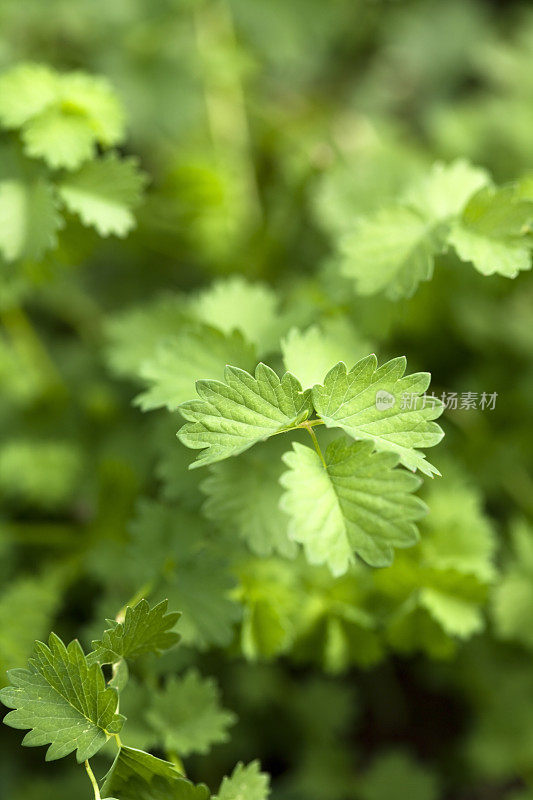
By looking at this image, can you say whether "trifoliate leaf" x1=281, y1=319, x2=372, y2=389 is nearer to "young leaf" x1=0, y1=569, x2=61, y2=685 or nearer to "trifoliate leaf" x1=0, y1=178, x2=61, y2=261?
"trifoliate leaf" x1=0, y1=178, x2=61, y2=261

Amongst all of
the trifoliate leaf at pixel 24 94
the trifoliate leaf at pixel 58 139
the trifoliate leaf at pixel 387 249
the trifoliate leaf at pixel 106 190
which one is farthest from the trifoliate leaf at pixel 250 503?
the trifoliate leaf at pixel 24 94

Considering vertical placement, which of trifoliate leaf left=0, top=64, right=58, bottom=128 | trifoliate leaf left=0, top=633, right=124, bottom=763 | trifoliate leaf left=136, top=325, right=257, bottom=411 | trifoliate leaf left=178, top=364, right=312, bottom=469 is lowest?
trifoliate leaf left=0, top=633, right=124, bottom=763

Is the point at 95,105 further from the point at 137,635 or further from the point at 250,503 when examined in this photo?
the point at 137,635

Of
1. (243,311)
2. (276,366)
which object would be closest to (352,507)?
(276,366)

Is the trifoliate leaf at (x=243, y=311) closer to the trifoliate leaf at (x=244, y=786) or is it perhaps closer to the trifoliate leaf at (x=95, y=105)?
the trifoliate leaf at (x=95, y=105)

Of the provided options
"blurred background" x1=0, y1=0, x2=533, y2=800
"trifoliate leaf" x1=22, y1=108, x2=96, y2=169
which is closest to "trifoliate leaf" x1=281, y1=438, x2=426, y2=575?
"blurred background" x1=0, y1=0, x2=533, y2=800
